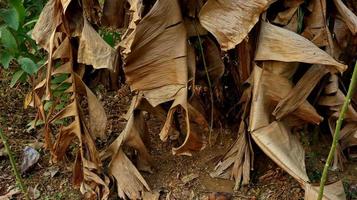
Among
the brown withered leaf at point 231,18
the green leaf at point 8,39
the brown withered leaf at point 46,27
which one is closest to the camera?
the brown withered leaf at point 231,18

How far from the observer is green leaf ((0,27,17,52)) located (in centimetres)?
191

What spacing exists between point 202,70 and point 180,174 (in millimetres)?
379

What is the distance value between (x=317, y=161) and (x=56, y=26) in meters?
1.01

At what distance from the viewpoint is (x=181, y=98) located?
164cm

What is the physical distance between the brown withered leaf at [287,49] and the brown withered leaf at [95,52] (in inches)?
18.2

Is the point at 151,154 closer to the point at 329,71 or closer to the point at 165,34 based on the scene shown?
the point at 165,34

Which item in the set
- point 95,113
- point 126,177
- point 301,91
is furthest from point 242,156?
point 95,113

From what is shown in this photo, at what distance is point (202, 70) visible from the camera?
1.87 meters

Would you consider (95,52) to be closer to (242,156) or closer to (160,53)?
(160,53)

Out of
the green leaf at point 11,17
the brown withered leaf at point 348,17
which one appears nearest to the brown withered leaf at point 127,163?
the green leaf at point 11,17

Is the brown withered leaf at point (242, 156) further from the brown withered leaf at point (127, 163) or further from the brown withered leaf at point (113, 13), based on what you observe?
the brown withered leaf at point (113, 13)

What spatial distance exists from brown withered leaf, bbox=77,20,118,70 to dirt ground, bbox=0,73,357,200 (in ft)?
1.46

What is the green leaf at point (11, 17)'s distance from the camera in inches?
75.6

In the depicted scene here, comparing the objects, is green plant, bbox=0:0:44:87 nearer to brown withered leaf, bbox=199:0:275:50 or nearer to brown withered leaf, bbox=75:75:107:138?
brown withered leaf, bbox=75:75:107:138
